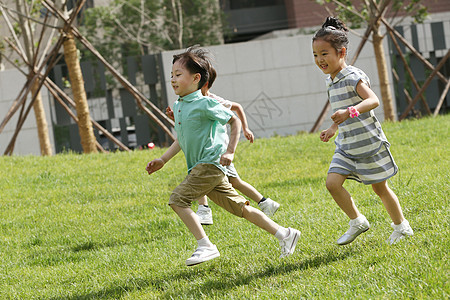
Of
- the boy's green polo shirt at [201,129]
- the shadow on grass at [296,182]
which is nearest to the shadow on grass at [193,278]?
the boy's green polo shirt at [201,129]

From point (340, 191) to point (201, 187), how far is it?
37.5 inches

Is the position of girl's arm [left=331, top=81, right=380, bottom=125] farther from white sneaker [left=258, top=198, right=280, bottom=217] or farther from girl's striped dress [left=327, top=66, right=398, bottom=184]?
white sneaker [left=258, top=198, right=280, bottom=217]

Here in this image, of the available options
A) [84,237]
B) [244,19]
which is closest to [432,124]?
[84,237]

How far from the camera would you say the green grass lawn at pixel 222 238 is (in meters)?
3.79

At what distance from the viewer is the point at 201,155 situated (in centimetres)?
446

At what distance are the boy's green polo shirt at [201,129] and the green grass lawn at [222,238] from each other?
0.81 meters

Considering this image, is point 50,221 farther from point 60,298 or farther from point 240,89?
point 240,89

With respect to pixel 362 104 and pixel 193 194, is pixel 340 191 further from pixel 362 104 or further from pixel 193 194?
pixel 193 194

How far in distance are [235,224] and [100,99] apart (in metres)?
12.5

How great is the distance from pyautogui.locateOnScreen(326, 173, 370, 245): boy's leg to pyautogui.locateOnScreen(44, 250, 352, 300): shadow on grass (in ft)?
0.36

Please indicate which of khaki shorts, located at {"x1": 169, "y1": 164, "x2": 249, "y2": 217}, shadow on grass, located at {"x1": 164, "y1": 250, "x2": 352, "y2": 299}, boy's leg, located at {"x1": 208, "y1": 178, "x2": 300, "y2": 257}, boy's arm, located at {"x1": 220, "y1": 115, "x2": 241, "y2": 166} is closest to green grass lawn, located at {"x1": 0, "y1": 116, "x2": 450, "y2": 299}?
shadow on grass, located at {"x1": 164, "y1": 250, "x2": 352, "y2": 299}

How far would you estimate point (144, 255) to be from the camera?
531 cm

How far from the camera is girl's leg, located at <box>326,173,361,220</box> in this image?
437cm

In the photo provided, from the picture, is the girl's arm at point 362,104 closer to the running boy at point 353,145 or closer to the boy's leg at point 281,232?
the running boy at point 353,145
